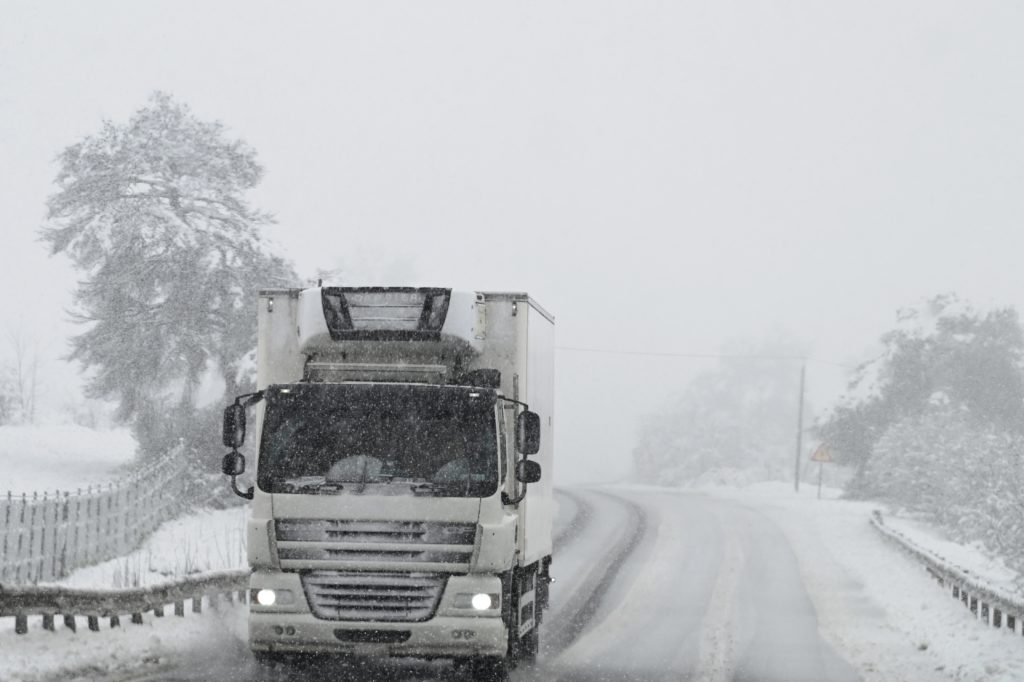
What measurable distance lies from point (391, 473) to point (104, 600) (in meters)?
3.63

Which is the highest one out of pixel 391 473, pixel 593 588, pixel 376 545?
pixel 391 473

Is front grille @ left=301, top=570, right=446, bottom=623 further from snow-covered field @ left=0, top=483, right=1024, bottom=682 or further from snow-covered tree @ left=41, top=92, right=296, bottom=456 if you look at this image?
snow-covered tree @ left=41, top=92, right=296, bottom=456

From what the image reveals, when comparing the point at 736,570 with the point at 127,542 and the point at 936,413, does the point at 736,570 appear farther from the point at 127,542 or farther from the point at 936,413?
the point at 936,413

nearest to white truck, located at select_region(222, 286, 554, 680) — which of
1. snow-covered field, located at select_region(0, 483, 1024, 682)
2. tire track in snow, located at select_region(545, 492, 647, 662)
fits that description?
snow-covered field, located at select_region(0, 483, 1024, 682)

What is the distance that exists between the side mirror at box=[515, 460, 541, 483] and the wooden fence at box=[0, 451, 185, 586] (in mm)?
7733

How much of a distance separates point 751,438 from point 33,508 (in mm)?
87217

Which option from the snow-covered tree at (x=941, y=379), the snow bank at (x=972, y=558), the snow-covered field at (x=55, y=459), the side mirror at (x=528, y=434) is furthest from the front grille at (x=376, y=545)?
the snow-covered tree at (x=941, y=379)

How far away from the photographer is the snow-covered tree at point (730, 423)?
98625 mm

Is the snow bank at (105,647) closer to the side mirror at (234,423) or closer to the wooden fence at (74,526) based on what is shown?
the side mirror at (234,423)

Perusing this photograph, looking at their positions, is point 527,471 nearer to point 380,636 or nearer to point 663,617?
point 380,636

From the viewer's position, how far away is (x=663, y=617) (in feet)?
60.6

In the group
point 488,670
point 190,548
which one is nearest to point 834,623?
point 488,670

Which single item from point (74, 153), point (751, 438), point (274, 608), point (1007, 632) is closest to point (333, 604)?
point (274, 608)

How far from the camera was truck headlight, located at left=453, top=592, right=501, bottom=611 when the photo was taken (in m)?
10.5
